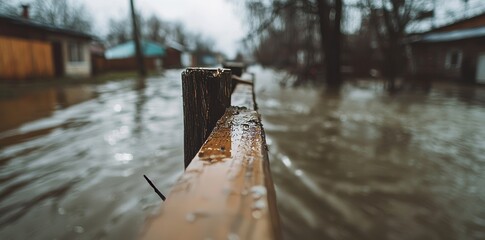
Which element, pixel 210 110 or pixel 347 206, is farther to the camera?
pixel 347 206

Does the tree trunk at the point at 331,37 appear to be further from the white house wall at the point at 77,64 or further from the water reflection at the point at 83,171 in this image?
the white house wall at the point at 77,64

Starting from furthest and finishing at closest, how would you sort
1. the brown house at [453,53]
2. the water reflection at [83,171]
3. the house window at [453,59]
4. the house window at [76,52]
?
the house window at [76,52] < the house window at [453,59] < the brown house at [453,53] < the water reflection at [83,171]

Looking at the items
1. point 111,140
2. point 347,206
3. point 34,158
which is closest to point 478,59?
point 347,206

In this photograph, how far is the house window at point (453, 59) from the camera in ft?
65.3

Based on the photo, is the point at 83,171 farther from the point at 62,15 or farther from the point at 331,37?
the point at 62,15

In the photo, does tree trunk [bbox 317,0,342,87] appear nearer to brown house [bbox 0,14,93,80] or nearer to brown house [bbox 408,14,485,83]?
brown house [bbox 408,14,485,83]

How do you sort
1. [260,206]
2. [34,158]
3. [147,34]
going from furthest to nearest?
[147,34] < [34,158] < [260,206]

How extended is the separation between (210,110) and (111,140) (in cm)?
453

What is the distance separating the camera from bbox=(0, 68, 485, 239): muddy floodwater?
2820 millimetres

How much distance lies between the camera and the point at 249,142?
107 centimetres

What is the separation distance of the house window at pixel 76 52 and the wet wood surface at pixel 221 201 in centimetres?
2279

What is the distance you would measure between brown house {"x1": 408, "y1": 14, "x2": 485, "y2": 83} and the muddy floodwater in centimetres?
1116

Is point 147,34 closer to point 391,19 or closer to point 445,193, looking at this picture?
point 391,19

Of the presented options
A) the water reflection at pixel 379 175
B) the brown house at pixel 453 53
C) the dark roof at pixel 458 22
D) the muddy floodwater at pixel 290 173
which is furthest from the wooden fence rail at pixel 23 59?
the dark roof at pixel 458 22
